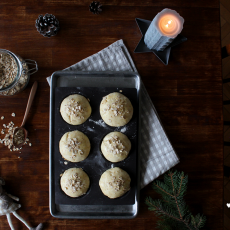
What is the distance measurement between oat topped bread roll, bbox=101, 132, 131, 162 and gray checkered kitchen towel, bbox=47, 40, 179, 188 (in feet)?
0.47

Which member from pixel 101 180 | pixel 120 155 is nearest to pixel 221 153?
pixel 120 155

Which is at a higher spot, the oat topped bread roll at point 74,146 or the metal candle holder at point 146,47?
the metal candle holder at point 146,47

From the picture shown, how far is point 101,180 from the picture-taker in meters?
1.20

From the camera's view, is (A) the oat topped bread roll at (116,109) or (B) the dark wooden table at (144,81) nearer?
(A) the oat topped bread roll at (116,109)

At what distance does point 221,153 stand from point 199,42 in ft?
2.37

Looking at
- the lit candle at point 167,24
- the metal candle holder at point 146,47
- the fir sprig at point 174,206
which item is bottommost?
the fir sprig at point 174,206

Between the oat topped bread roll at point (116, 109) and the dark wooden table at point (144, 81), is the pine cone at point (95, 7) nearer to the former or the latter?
the dark wooden table at point (144, 81)

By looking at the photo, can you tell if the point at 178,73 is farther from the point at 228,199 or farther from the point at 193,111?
the point at 228,199

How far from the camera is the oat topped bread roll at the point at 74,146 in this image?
3.84 feet

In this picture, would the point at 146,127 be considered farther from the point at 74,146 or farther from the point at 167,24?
the point at 167,24

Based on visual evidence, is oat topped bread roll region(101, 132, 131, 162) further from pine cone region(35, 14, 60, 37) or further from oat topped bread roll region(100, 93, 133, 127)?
pine cone region(35, 14, 60, 37)

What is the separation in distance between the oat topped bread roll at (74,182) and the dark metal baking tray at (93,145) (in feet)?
0.10

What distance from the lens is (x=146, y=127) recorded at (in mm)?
1282

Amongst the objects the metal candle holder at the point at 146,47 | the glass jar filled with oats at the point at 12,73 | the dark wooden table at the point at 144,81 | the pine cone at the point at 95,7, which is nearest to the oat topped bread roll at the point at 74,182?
the dark wooden table at the point at 144,81
